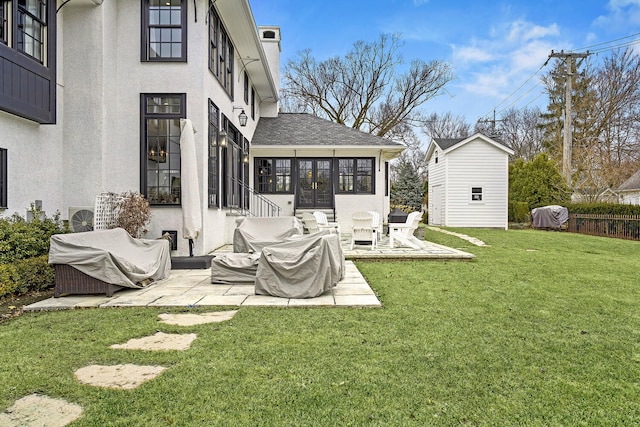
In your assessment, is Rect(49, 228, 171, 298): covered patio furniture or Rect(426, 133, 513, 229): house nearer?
Rect(49, 228, 171, 298): covered patio furniture

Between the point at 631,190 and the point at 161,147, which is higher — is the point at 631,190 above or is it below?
below

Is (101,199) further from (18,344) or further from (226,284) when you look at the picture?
(18,344)

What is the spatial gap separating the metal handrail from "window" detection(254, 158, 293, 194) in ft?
1.34

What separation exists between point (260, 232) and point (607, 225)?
14214 millimetres

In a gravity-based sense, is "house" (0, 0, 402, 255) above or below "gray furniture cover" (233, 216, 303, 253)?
above

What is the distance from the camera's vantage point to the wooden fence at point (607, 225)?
47.9 feet

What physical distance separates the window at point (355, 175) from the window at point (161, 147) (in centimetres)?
750

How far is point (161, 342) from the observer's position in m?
3.38

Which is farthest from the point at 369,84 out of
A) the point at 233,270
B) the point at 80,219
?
the point at 233,270

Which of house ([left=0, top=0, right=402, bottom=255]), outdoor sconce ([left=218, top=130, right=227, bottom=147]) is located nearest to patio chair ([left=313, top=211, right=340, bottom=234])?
house ([left=0, top=0, right=402, bottom=255])

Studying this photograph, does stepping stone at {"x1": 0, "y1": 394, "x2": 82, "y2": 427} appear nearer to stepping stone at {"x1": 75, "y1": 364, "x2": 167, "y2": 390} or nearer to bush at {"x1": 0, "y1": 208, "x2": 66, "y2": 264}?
stepping stone at {"x1": 75, "y1": 364, "x2": 167, "y2": 390}

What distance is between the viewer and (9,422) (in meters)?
→ 2.13

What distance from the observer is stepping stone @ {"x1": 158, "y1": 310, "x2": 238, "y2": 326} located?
3.96m

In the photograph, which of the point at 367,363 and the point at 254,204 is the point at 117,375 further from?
the point at 254,204
